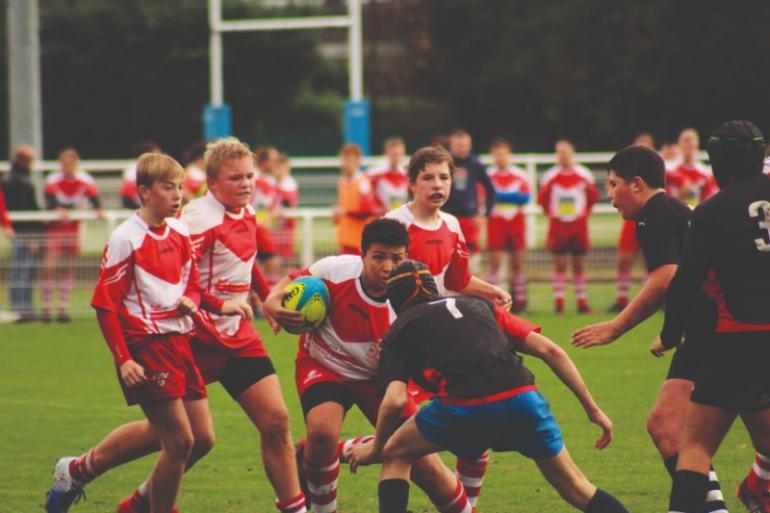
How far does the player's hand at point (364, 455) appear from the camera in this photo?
6262 millimetres

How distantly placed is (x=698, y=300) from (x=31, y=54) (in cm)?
1685

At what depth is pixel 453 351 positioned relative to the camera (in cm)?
607

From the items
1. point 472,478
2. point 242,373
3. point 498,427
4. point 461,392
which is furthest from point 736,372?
point 242,373

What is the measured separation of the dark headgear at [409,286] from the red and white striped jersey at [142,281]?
51.2 inches

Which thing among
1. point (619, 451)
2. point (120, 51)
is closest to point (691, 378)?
point (619, 451)

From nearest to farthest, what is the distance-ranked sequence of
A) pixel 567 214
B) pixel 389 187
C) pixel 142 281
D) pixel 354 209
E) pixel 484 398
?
pixel 484 398 → pixel 142 281 → pixel 354 209 → pixel 389 187 → pixel 567 214

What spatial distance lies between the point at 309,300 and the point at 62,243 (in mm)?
11384

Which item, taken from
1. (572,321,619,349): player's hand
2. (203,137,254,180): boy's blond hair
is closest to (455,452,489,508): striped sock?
(572,321,619,349): player's hand

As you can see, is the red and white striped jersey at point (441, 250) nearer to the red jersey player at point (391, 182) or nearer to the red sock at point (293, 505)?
the red sock at point (293, 505)

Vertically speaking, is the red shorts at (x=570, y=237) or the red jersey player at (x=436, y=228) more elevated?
the red jersey player at (x=436, y=228)

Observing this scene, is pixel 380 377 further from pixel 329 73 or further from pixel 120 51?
pixel 329 73

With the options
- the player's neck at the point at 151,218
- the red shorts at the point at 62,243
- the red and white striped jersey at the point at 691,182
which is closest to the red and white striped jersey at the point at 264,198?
the red shorts at the point at 62,243

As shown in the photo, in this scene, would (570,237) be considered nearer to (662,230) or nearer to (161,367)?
(662,230)

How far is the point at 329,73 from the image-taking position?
164 ft
